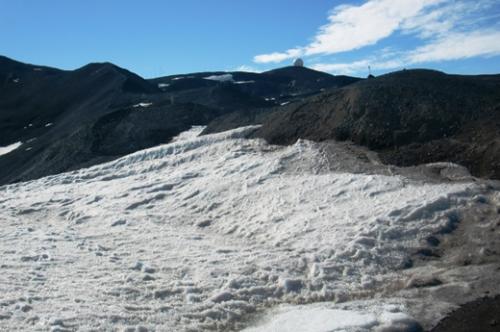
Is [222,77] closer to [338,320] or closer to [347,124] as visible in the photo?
[347,124]

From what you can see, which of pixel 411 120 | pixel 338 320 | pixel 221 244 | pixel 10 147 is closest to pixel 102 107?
pixel 10 147

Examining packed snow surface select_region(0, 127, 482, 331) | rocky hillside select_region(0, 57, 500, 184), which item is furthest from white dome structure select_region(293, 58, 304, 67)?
packed snow surface select_region(0, 127, 482, 331)

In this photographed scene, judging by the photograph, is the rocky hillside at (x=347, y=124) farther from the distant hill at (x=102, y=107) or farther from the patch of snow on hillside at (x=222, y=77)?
the patch of snow on hillside at (x=222, y=77)

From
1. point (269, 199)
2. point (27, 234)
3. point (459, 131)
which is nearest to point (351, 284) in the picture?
point (269, 199)

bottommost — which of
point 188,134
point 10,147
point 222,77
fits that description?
point 188,134

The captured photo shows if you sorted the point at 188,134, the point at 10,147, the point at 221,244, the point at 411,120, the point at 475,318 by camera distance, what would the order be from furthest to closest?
the point at 10,147 → the point at 188,134 → the point at 411,120 → the point at 221,244 → the point at 475,318

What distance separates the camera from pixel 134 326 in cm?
958

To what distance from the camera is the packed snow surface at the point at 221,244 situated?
1016cm

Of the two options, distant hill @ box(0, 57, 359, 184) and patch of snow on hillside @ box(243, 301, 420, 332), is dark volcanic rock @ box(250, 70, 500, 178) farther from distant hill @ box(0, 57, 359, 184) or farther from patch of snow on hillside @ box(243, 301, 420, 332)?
patch of snow on hillside @ box(243, 301, 420, 332)

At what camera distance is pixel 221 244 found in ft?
47.6

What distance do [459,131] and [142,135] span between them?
745 inches

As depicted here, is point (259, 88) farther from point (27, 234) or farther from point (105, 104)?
point (27, 234)

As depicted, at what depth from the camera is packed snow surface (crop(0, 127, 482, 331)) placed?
1016 centimetres

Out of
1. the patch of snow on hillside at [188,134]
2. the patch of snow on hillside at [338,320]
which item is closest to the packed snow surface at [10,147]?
the patch of snow on hillside at [188,134]
